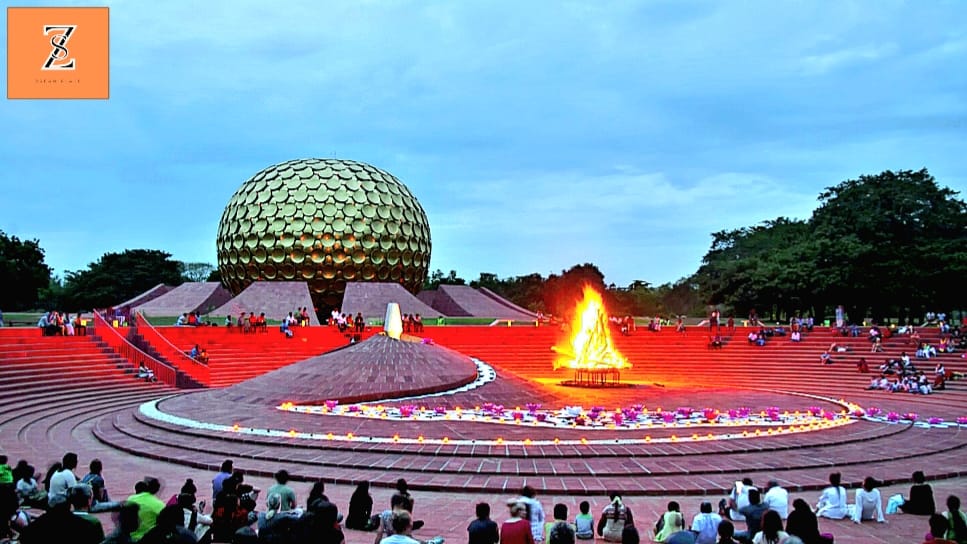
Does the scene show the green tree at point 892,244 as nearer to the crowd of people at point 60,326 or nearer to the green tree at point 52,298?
the crowd of people at point 60,326

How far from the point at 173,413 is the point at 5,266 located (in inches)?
1194

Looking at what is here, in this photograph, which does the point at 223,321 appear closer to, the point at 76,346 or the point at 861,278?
the point at 76,346

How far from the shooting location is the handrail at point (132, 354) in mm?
20328

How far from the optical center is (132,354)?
68.7 feet

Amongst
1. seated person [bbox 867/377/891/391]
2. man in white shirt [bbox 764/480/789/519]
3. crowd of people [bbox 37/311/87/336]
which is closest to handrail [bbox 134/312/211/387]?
crowd of people [bbox 37/311/87/336]

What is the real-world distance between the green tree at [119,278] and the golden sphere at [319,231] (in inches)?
911

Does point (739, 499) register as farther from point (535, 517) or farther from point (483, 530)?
point (483, 530)

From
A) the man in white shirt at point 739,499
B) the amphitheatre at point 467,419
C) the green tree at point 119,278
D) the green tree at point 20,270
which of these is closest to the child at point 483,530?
the amphitheatre at point 467,419

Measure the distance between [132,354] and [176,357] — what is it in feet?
4.10

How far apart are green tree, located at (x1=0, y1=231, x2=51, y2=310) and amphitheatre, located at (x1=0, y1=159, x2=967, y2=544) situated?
19.1 meters

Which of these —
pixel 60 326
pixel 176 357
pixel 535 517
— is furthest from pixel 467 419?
pixel 60 326

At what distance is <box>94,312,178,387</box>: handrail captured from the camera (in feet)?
66.7

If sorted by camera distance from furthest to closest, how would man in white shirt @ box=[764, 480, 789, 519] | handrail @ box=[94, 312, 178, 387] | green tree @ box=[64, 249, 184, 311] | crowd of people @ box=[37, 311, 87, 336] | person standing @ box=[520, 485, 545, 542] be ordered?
green tree @ box=[64, 249, 184, 311], crowd of people @ box=[37, 311, 87, 336], handrail @ box=[94, 312, 178, 387], man in white shirt @ box=[764, 480, 789, 519], person standing @ box=[520, 485, 545, 542]

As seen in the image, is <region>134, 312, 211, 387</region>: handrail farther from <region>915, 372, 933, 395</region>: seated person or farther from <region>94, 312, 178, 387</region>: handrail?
<region>915, 372, 933, 395</region>: seated person
